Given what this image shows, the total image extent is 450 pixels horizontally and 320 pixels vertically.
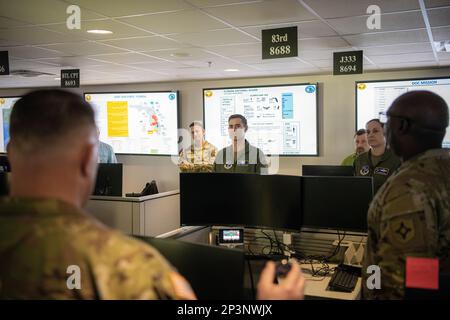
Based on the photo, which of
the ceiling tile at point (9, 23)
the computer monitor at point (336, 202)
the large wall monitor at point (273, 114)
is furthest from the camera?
the large wall monitor at point (273, 114)

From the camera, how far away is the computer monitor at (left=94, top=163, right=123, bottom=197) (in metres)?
3.37

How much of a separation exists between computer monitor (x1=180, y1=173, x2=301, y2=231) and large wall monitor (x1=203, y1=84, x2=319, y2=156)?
4.24m

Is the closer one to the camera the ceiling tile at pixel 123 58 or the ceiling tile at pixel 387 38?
the ceiling tile at pixel 387 38

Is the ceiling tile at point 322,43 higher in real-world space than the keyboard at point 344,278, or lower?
higher

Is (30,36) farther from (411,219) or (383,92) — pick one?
(383,92)

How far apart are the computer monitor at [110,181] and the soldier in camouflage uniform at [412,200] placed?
2.21 meters

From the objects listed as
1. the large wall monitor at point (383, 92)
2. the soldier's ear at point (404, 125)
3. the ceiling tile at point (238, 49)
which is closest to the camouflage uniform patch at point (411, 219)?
the soldier's ear at point (404, 125)

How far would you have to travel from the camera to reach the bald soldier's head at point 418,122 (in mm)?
1562

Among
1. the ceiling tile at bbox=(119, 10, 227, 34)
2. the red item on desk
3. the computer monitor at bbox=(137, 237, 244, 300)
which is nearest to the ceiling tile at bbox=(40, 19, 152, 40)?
the ceiling tile at bbox=(119, 10, 227, 34)

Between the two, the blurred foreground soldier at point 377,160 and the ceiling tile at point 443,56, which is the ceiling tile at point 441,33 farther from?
the blurred foreground soldier at point 377,160

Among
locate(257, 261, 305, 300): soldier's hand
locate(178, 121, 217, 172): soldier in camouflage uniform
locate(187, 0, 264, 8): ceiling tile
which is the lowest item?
locate(257, 261, 305, 300): soldier's hand

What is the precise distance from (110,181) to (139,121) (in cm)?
430

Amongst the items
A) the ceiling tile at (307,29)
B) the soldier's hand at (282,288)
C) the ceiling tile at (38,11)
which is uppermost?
the ceiling tile at (38,11)

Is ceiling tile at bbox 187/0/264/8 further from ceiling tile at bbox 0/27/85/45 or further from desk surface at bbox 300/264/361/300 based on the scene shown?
desk surface at bbox 300/264/361/300
